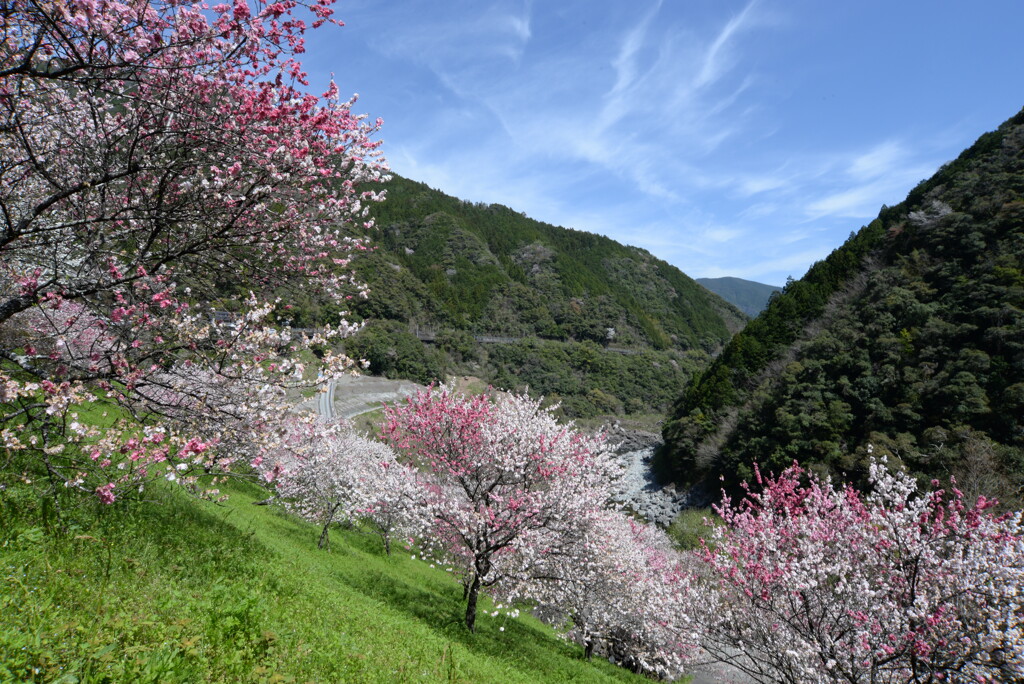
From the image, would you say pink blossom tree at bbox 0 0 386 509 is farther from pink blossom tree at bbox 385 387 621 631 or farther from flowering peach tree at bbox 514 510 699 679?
flowering peach tree at bbox 514 510 699 679

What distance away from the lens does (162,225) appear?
17.2ft

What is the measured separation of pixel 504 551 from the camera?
1308 cm

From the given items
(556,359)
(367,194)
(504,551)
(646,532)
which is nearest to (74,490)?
(367,194)

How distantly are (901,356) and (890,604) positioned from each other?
142ft

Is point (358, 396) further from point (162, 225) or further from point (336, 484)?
point (162, 225)

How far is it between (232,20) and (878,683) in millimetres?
14358

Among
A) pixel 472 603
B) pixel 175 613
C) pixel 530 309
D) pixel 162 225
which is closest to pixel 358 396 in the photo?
pixel 472 603

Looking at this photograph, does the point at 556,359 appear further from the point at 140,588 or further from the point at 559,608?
the point at 140,588

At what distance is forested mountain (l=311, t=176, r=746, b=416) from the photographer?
327 ft

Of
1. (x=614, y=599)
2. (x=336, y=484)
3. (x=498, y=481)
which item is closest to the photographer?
(x=498, y=481)

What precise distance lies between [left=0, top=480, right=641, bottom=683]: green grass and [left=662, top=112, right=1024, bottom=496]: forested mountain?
2628 centimetres

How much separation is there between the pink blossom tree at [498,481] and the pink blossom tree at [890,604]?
403 centimetres

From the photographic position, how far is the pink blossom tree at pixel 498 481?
11875mm

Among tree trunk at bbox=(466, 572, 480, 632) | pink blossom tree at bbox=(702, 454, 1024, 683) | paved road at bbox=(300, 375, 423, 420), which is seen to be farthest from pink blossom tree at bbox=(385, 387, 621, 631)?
paved road at bbox=(300, 375, 423, 420)
